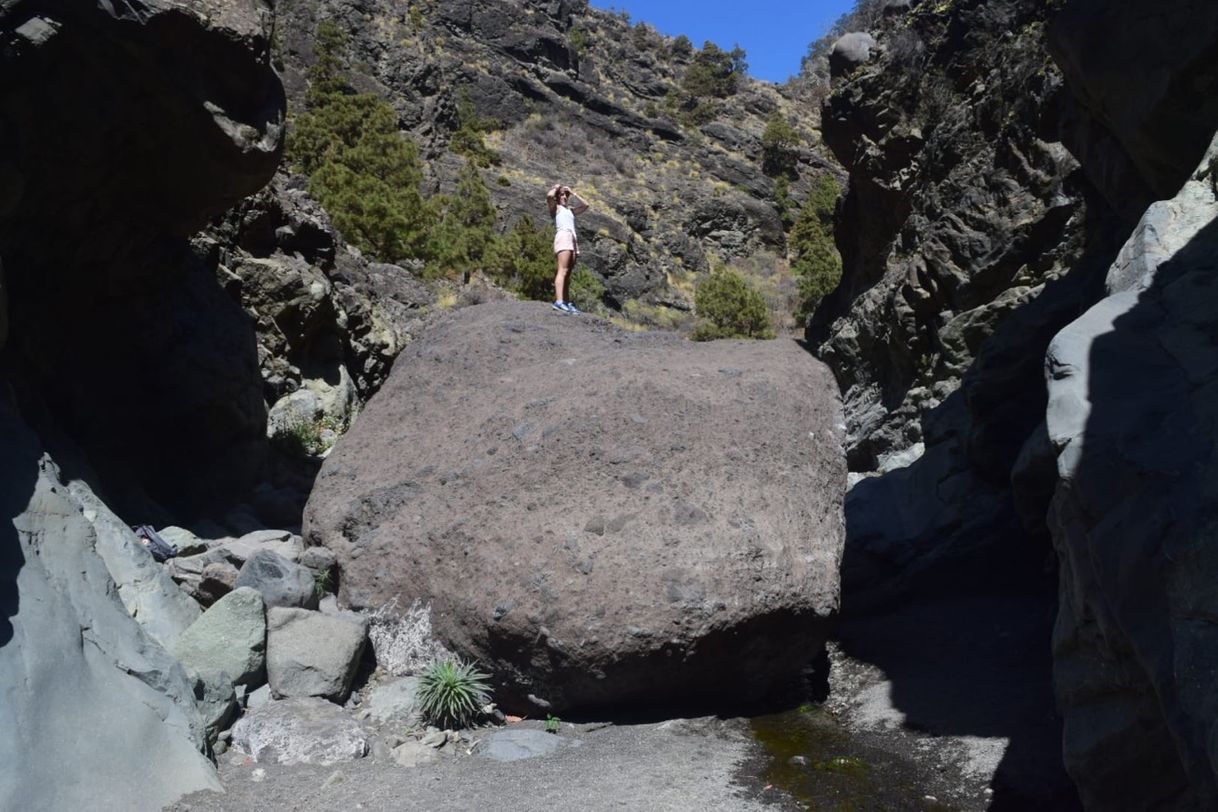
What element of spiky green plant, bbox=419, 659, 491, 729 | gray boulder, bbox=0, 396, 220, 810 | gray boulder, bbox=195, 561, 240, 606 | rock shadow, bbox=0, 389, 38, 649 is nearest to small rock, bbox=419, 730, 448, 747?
spiky green plant, bbox=419, 659, 491, 729

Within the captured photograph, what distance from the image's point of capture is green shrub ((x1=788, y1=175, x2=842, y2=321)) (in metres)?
29.5

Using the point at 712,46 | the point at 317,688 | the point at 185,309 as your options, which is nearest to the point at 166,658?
the point at 317,688

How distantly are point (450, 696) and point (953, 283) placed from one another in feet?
30.9

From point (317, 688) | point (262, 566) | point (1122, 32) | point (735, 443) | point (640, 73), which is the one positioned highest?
point (640, 73)

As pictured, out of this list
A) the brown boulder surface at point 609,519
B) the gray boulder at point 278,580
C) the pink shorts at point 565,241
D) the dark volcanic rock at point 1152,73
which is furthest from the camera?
the pink shorts at point 565,241

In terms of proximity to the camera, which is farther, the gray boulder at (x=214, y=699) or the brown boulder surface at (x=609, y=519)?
the brown boulder surface at (x=609, y=519)

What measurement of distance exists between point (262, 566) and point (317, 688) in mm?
957

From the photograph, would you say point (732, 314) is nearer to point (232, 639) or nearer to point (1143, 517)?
point (232, 639)

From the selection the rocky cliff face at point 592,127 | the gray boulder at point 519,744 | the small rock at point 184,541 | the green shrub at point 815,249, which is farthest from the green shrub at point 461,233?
the gray boulder at point 519,744

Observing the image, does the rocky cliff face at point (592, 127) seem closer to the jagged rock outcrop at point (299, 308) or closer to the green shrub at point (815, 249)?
the green shrub at point (815, 249)

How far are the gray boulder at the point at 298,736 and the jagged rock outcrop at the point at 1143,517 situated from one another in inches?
131

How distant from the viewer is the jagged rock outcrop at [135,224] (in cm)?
672

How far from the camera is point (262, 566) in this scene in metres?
6.27

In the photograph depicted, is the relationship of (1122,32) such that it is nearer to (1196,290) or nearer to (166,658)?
(1196,290)
